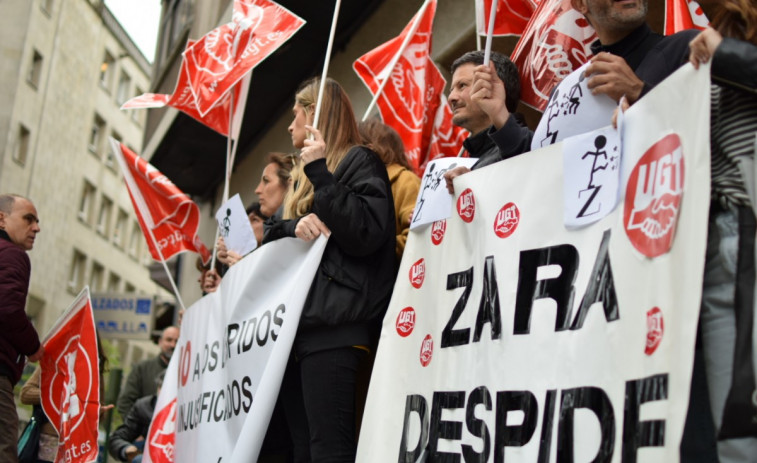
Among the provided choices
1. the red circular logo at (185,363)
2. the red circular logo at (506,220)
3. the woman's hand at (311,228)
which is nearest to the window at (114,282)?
the red circular logo at (185,363)

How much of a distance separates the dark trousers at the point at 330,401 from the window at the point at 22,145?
3262cm

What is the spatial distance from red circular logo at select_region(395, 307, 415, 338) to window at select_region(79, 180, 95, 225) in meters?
39.1

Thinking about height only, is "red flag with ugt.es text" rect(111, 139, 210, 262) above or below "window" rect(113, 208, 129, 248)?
below

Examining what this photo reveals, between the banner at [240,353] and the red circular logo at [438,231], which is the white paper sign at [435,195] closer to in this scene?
the red circular logo at [438,231]

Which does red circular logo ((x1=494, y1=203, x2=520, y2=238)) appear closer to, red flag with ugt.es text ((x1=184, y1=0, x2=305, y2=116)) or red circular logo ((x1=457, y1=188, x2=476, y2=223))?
red circular logo ((x1=457, y1=188, x2=476, y2=223))

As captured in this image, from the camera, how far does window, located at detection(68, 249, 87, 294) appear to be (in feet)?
130

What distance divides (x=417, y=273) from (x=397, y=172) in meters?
0.99

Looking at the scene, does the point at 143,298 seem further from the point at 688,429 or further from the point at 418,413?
the point at 688,429

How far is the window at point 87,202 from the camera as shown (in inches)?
1628

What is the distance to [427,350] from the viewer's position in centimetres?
349

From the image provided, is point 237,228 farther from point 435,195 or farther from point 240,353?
point 435,195

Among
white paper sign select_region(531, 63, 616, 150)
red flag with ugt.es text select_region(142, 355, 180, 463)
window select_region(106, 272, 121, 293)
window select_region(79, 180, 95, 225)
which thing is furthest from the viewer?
window select_region(106, 272, 121, 293)

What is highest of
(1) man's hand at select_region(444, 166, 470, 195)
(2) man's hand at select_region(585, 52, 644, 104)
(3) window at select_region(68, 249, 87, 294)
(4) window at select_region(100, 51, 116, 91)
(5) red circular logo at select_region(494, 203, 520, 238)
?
(4) window at select_region(100, 51, 116, 91)

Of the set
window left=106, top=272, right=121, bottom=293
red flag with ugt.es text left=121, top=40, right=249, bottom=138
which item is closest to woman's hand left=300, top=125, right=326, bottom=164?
red flag with ugt.es text left=121, top=40, right=249, bottom=138
